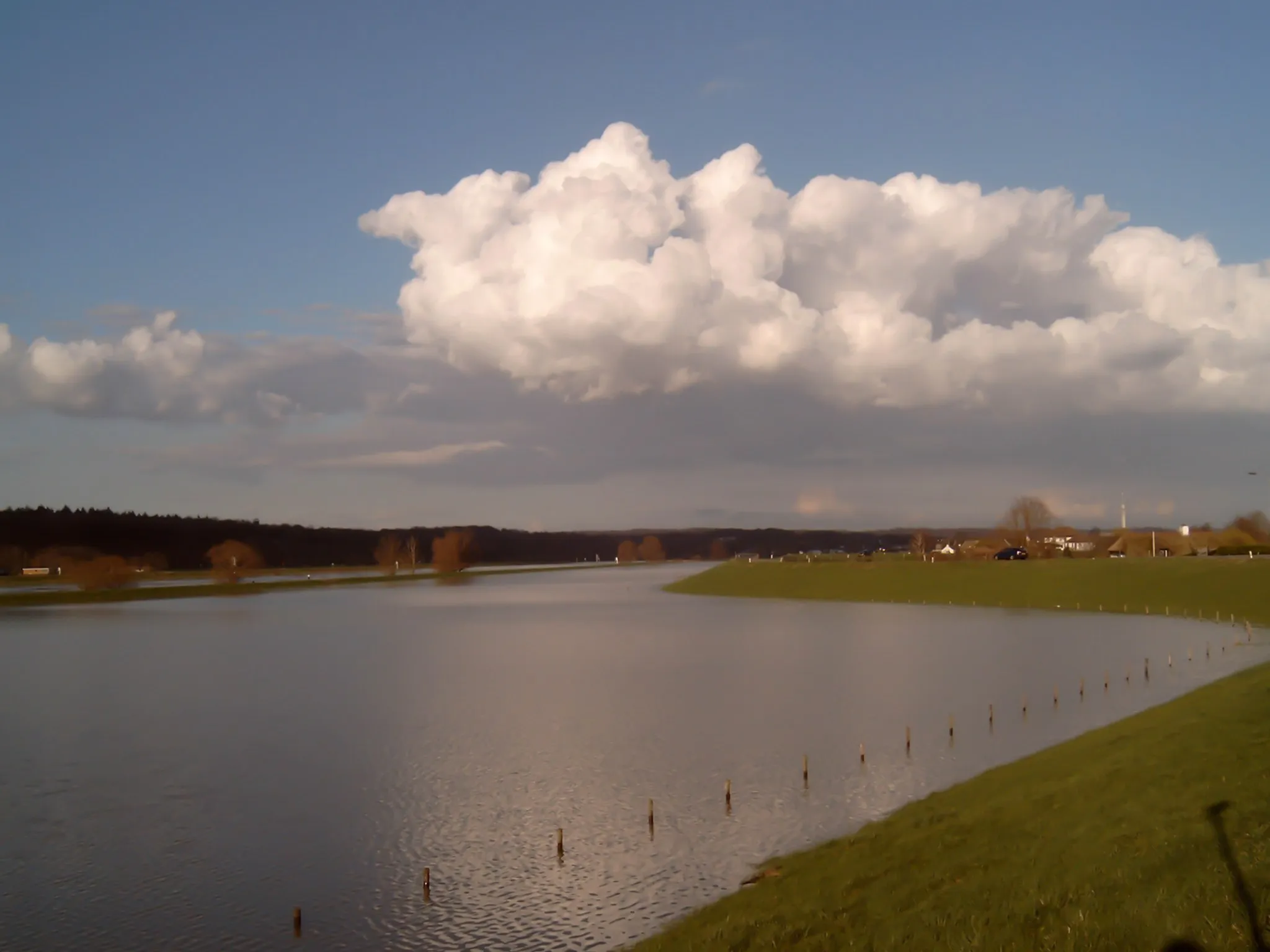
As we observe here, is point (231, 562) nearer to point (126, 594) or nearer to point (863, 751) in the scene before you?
point (126, 594)

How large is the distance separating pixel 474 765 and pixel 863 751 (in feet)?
47.5

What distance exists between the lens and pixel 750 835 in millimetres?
27500

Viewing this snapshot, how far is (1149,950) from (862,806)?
640 inches

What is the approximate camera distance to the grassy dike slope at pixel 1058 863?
15352mm

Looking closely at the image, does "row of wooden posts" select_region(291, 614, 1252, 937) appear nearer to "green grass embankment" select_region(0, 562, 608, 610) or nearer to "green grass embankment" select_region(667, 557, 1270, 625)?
"green grass embankment" select_region(667, 557, 1270, 625)

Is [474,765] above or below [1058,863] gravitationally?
below

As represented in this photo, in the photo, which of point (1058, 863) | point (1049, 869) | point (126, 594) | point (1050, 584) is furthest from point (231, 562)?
point (1049, 869)

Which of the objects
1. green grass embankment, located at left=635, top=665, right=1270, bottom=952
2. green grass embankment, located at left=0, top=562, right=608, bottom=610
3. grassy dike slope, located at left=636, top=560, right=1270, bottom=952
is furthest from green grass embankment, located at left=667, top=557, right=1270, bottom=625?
green grass embankment, located at left=0, top=562, right=608, bottom=610

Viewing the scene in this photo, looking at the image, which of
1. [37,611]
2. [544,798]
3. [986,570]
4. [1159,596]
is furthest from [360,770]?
[37,611]

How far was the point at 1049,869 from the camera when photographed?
60.6 ft

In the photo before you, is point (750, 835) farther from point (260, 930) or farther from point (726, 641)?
point (726, 641)

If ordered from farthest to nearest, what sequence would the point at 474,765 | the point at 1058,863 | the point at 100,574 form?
the point at 100,574 < the point at 474,765 < the point at 1058,863

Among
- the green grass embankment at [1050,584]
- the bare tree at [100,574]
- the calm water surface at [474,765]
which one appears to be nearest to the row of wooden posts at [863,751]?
the calm water surface at [474,765]

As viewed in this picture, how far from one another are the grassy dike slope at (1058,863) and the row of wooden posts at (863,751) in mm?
4995
